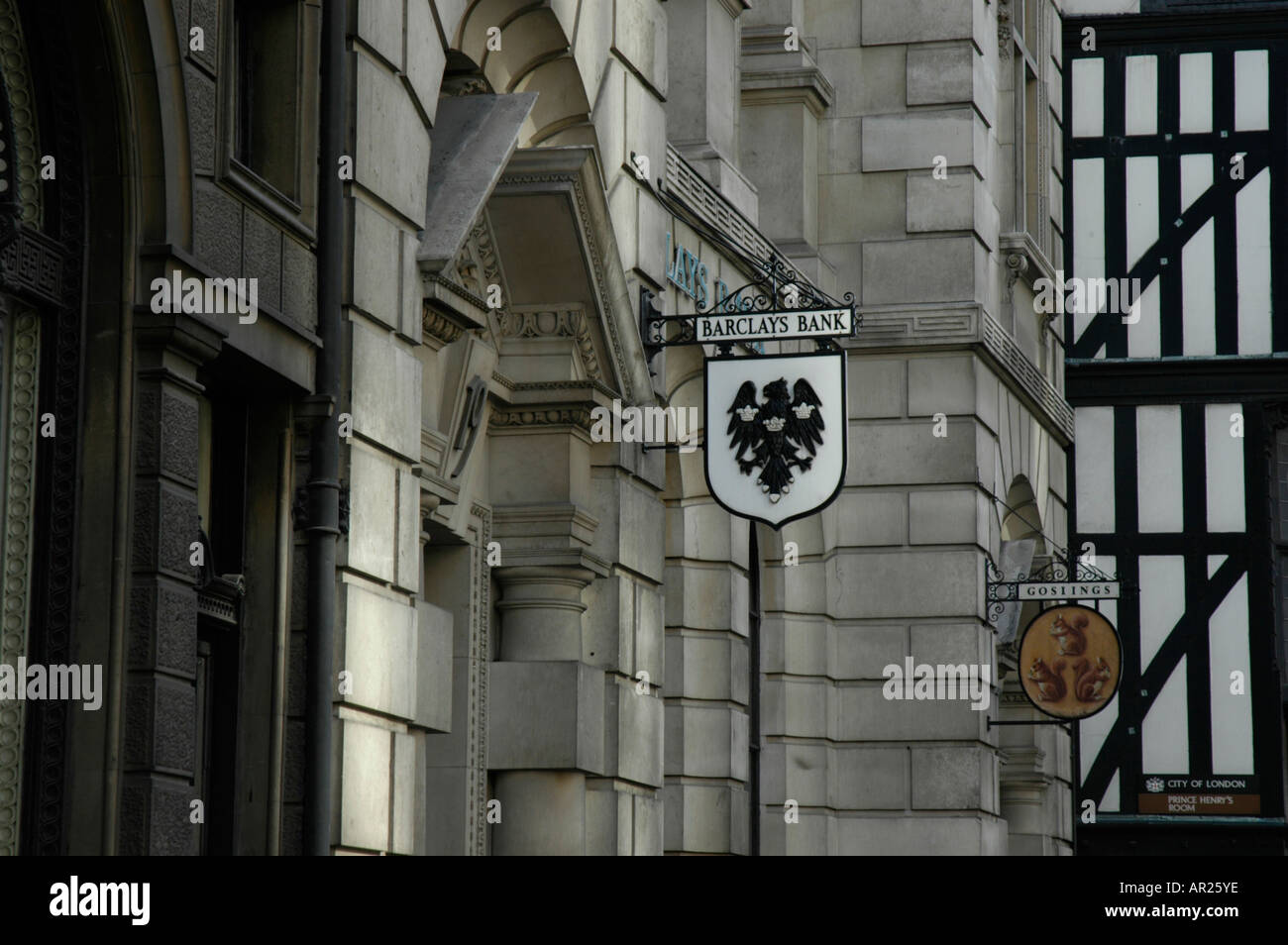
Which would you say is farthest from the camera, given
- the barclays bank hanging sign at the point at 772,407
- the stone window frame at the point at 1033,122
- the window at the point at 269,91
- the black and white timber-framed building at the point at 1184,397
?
the black and white timber-framed building at the point at 1184,397

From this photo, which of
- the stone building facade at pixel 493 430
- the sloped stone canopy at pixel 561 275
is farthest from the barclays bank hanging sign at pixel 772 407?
the sloped stone canopy at pixel 561 275

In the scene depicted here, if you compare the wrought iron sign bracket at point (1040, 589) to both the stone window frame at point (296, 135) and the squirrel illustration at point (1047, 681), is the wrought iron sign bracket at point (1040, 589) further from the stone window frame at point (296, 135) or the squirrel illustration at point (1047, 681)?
the stone window frame at point (296, 135)

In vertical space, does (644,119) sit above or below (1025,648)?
above

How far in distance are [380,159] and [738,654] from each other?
8.30 metres

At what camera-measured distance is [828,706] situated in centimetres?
2248

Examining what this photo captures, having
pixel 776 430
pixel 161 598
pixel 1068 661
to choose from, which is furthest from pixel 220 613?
pixel 1068 661

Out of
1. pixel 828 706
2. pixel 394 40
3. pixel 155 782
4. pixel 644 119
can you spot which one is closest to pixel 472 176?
pixel 394 40

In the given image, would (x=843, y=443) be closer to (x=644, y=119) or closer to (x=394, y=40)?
(x=644, y=119)

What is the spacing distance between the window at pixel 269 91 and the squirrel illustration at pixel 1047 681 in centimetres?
1498

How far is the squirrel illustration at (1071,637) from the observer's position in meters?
24.4

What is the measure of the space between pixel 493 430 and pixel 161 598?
4759 millimetres

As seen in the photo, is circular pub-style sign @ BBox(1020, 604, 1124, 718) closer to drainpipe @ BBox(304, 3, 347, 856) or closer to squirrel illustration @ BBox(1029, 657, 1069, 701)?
squirrel illustration @ BBox(1029, 657, 1069, 701)

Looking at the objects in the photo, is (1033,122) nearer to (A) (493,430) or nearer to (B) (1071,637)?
(B) (1071,637)

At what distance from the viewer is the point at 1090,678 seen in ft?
79.8
